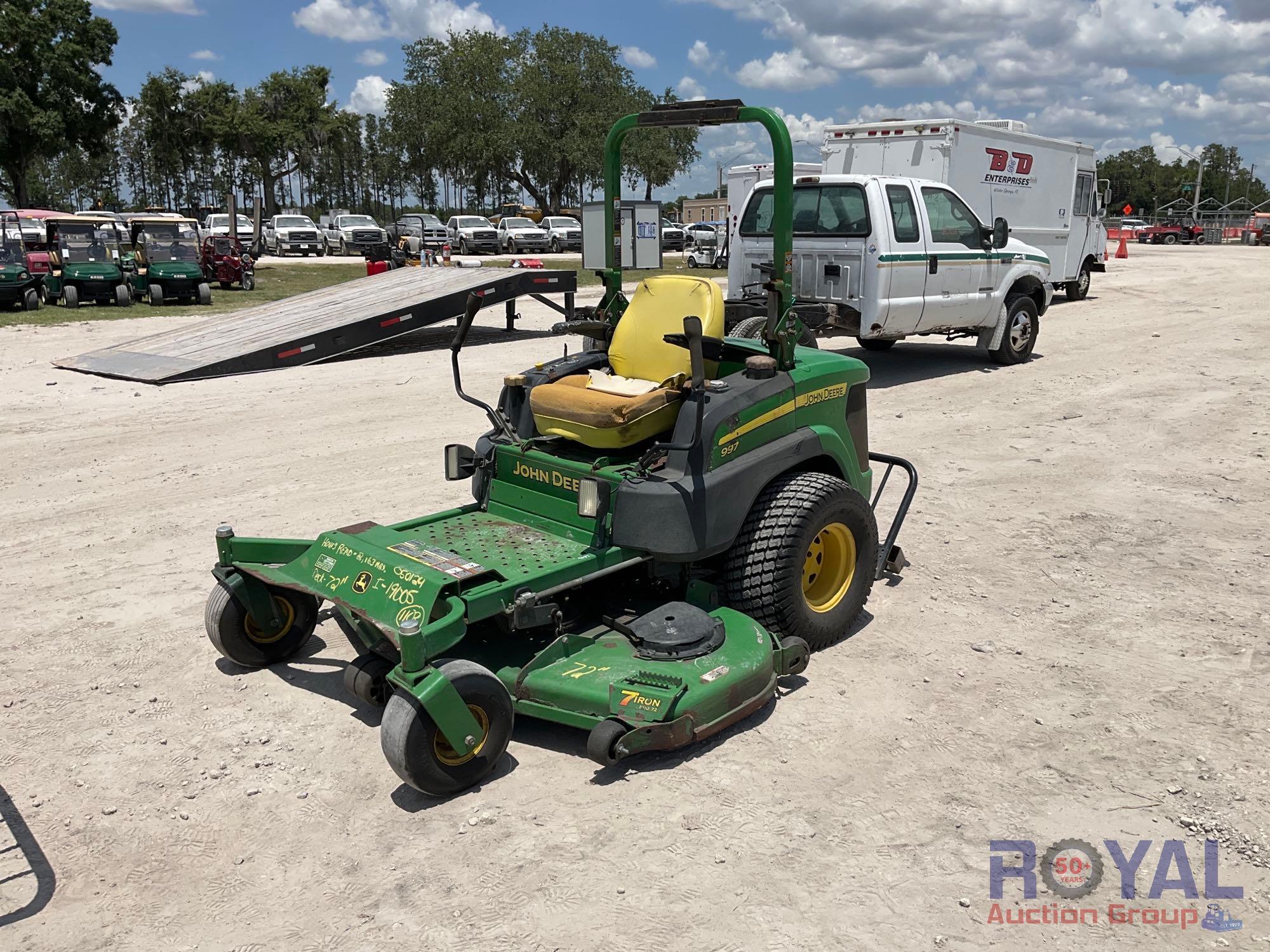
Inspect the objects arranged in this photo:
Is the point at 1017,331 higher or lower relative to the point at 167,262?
lower

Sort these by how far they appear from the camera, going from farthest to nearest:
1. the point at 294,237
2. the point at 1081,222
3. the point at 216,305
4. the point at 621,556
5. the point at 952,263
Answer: the point at 294,237
the point at 216,305
the point at 1081,222
the point at 952,263
the point at 621,556

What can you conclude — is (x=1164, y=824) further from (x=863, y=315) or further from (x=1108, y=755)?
(x=863, y=315)

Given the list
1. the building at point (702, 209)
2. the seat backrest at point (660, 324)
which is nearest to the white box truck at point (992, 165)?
the seat backrest at point (660, 324)

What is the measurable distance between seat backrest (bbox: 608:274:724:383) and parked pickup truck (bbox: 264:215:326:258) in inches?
1370

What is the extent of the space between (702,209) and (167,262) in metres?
75.8

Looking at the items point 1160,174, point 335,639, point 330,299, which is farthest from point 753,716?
point 1160,174

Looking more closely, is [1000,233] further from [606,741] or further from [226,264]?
[226,264]

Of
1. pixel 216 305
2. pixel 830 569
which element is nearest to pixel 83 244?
pixel 216 305

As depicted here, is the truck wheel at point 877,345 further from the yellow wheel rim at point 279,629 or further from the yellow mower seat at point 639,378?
the yellow wheel rim at point 279,629

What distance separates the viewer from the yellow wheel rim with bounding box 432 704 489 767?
354 cm

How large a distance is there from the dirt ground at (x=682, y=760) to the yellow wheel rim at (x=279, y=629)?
0.51ft

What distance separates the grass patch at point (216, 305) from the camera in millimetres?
17688

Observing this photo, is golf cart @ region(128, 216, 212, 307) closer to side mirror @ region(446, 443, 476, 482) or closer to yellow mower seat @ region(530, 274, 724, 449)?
side mirror @ region(446, 443, 476, 482)

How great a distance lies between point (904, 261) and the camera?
1055cm
